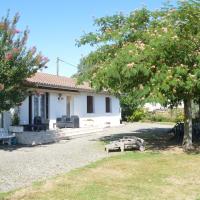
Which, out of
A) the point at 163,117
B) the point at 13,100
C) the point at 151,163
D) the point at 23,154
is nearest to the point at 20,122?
the point at 13,100

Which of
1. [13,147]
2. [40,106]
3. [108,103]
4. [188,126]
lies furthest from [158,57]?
[108,103]

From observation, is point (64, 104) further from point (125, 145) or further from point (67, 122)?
point (125, 145)

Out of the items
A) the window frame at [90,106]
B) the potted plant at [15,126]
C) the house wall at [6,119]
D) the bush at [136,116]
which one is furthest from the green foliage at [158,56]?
the bush at [136,116]

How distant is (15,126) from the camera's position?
2119 cm

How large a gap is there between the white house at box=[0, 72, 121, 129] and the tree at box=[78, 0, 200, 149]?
180 inches

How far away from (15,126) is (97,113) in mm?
10776

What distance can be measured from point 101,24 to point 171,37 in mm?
5051

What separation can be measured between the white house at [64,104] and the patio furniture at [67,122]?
345mm

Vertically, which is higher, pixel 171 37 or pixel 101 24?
pixel 101 24

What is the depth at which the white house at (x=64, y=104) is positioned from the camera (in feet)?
75.7

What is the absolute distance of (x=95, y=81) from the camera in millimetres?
17406

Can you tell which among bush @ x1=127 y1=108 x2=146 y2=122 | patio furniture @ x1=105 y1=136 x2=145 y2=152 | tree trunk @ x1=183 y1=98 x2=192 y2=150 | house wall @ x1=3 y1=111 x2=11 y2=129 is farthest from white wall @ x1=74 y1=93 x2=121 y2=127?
tree trunk @ x1=183 y1=98 x2=192 y2=150

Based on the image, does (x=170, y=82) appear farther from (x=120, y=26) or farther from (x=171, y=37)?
(x=120, y=26)

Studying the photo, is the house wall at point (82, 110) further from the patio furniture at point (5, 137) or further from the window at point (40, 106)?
the patio furniture at point (5, 137)
